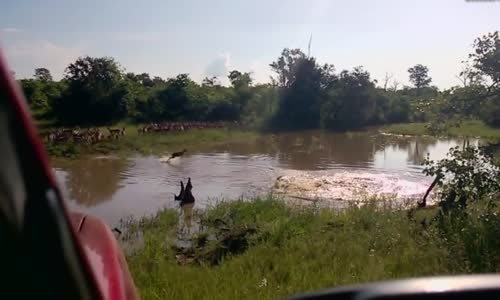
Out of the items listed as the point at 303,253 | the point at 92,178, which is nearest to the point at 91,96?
the point at 92,178

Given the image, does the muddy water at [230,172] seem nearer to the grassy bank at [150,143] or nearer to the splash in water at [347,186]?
the splash in water at [347,186]

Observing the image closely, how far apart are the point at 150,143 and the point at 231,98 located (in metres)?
19.8

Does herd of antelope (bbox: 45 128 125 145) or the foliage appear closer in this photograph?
the foliage

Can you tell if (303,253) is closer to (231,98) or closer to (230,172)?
(230,172)

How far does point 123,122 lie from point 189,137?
25.0 feet

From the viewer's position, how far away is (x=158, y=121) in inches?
1672

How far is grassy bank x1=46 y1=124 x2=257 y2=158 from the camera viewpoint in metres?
27.0

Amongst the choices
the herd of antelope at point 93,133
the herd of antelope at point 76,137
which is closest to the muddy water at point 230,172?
the herd of antelope at point 76,137

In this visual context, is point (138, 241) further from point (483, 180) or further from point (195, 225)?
point (483, 180)

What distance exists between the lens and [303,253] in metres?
A: 7.75

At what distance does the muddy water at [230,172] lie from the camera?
16.4 m

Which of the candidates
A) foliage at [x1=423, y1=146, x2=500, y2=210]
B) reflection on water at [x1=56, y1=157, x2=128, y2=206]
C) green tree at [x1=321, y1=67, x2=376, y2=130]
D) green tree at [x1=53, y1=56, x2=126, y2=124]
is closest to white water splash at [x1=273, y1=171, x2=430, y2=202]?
reflection on water at [x1=56, y1=157, x2=128, y2=206]

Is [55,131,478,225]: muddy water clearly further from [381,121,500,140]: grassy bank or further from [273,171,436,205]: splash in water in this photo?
[381,121,500,140]: grassy bank

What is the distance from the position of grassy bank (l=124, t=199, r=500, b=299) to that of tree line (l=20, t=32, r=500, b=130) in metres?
26.2
